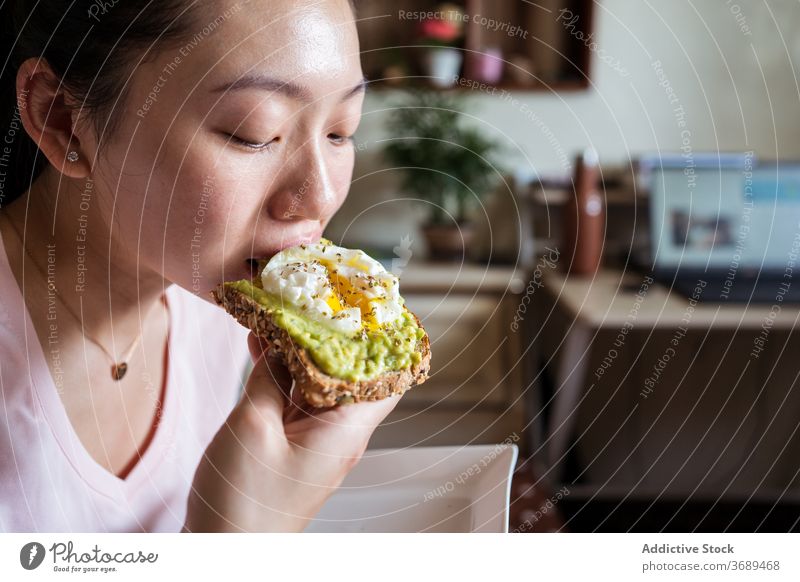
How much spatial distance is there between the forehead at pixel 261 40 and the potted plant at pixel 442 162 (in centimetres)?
116

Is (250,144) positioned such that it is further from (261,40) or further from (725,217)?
(725,217)

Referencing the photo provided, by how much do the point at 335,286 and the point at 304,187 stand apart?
0.08 metres

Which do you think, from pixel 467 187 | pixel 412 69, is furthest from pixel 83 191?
pixel 412 69

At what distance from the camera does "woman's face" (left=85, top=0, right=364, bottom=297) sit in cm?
50

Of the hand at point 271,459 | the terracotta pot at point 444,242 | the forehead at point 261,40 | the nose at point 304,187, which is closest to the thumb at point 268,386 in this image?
the hand at point 271,459

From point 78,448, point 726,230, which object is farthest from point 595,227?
point 78,448

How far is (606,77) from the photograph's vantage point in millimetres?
1870

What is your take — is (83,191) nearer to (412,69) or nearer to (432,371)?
(432,371)

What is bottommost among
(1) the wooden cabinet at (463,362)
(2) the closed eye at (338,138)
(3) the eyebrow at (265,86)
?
(1) the wooden cabinet at (463,362)

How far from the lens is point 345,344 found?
535 millimetres

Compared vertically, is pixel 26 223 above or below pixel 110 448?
above

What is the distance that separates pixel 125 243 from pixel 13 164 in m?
0.12

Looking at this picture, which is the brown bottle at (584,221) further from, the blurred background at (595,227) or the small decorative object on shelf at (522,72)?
the small decorative object on shelf at (522,72)

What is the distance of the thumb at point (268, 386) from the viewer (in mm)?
562
